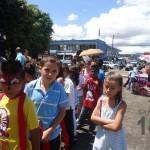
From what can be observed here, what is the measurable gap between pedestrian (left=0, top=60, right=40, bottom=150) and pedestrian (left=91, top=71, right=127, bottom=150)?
1.16 metres

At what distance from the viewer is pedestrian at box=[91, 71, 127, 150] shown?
3.23 m

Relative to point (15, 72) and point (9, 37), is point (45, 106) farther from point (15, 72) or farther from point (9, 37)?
point (9, 37)

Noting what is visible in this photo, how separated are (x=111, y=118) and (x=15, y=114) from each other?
1.40 m

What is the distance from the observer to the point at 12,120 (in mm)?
2217

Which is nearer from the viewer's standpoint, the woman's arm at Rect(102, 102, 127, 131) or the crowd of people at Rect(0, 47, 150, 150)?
the crowd of people at Rect(0, 47, 150, 150)

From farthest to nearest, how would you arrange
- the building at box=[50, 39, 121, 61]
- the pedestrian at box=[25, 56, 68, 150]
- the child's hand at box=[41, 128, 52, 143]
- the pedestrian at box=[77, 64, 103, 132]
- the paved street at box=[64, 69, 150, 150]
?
the building at box=[50, 39, 121, 61]
the pedestrian at box=[77, 64, 103, 132]
the paved street at box=[64, 69, 150, 150]
the pedestrian at box=[25, 56, 68, 150]
the child's hand at box=[41, 128, 52, 143]

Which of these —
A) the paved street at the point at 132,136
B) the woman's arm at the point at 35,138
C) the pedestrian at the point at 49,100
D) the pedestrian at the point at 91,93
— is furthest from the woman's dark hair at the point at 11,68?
the pedestrian at the point at 91,93

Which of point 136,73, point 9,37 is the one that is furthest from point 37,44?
point 136,73

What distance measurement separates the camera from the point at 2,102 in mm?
2303

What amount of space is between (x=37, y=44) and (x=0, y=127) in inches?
1575

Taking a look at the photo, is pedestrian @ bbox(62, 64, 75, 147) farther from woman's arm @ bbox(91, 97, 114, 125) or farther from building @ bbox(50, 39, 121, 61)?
building @ bbox(50, 39, 121, 61)

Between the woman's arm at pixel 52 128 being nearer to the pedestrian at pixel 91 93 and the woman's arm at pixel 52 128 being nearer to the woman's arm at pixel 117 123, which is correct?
the woman's arm at pixel 117 123

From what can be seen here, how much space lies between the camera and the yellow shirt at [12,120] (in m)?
2.22

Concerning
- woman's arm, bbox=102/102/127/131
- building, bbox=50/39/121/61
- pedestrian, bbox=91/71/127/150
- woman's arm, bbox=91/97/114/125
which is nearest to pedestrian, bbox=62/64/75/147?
woman's arm, bbox=91/97/114/125
